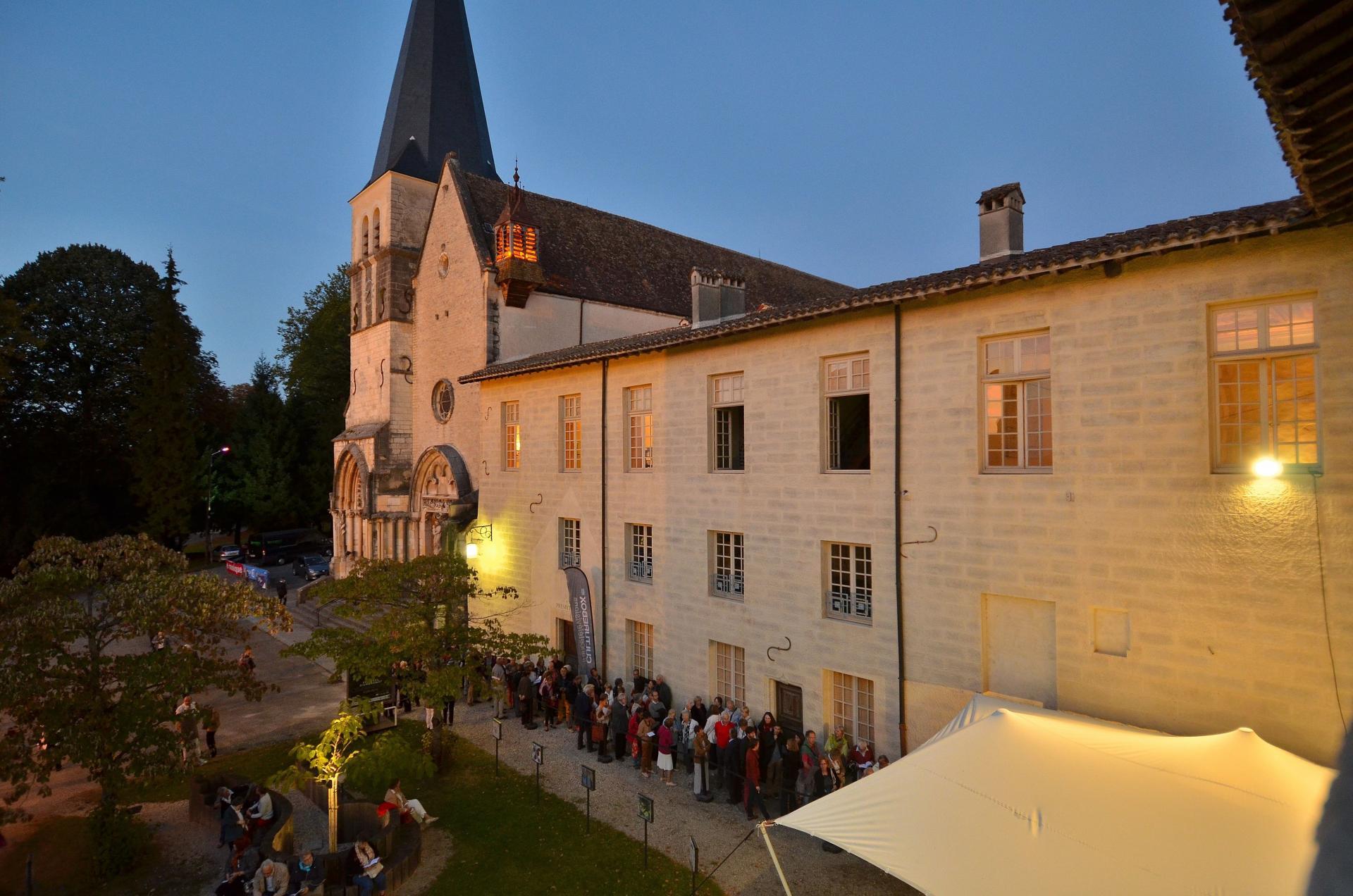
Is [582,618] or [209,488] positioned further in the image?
[209,488]

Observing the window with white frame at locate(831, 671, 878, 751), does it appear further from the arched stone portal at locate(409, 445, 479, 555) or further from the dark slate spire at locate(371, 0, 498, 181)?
the dark slate spire at locate(371, 0, 498, 181)

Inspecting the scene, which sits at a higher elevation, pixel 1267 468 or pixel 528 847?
pixel 1267 468

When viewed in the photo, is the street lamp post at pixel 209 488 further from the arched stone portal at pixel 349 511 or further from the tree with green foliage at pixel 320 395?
the arched stone portal at pixel 349 511

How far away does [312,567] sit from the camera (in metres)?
38.8

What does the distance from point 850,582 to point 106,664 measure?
475 inches

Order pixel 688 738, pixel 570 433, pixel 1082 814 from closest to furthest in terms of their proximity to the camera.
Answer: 1. pixel 1082 814
2. pixel 688 738
3. pixel 570 433

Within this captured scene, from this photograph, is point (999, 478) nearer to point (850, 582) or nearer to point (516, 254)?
point (850, 582)

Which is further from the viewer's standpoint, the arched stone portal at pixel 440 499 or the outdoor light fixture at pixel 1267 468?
the arched stone portal at pixel 440 499

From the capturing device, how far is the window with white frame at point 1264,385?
8.75m

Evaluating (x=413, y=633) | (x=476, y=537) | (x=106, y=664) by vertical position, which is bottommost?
(x=413, y=633)

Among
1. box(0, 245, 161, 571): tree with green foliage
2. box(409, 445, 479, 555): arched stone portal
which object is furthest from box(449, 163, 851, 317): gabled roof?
box(0, 245, 161, 571): tree with green foliage

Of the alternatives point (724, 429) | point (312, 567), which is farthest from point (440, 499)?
point (312, 567)

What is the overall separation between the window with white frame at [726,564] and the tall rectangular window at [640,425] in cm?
277

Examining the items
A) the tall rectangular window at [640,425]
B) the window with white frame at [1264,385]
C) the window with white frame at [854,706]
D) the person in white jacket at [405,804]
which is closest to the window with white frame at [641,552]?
the tall rectangular window at [640,425]
